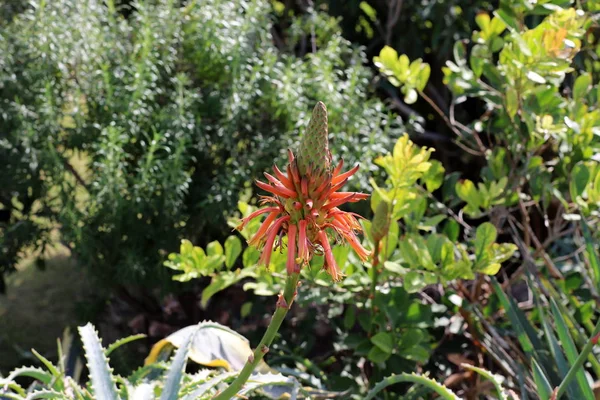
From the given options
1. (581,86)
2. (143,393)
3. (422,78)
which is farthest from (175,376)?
(581,86)

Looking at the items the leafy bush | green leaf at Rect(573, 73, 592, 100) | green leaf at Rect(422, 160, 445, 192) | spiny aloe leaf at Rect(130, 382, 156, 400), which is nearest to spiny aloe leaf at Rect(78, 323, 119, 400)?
spiny aloe leaf at Rect(130, 382, 156, 400)

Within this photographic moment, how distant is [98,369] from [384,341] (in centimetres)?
78

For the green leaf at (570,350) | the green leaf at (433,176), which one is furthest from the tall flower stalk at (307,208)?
the green leaf at (433,176)

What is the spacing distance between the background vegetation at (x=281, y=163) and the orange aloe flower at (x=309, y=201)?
699mm

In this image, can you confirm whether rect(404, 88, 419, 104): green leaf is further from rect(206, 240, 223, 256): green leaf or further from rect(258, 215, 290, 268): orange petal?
rect(258, 215, 290, 268): orange petal

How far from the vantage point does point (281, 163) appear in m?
2.56

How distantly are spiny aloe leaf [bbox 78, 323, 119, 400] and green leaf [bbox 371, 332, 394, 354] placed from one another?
721 mm

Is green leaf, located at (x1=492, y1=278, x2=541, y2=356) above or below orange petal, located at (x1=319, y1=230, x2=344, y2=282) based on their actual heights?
below

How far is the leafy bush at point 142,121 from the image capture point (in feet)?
8.04

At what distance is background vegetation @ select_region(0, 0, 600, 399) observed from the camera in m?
1.96

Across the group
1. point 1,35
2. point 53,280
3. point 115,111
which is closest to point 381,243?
point 115,111

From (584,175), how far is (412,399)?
0.77 metres

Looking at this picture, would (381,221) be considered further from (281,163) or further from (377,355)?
(281,163)

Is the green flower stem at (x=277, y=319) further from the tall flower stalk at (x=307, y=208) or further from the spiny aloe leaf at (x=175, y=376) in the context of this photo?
the spiny aloe leaf at (x=175, y=376)
